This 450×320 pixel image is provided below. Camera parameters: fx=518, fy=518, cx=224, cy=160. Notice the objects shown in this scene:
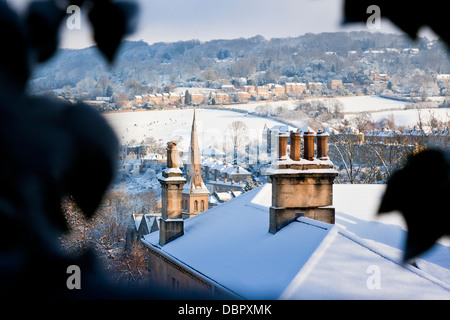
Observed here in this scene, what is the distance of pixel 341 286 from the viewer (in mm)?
5340

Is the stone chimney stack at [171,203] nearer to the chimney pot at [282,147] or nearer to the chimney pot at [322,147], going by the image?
the chimney pot at [282,147]

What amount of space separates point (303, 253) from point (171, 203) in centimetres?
607

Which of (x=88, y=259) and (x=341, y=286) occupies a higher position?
(x=88, y=259)

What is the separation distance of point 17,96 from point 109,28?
5.6 inches

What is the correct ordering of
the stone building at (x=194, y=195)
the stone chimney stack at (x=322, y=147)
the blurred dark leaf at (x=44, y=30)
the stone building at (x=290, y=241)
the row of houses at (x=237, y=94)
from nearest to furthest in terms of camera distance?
1. the blurred dark leaf at (x=44, y=30)
2. the row of houses at (x=237, y=94)
3. the stone building at (x=290, y=241)
4. the stone chimney stack at (x=322, y=147)
5. the stone building at (x=194, y=195)

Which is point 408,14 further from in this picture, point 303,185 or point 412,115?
point 303,185

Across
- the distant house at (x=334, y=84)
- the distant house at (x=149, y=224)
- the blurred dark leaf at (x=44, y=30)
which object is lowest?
the distant house at (x=149, y=224)

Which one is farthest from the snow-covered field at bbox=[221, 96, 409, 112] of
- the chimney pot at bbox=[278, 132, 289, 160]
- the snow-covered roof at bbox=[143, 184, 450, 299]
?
the chimney pot at bbox=[278, 132, 289, 160]

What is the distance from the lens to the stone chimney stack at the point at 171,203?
13547mm

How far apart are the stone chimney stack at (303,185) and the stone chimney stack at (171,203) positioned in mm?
3535

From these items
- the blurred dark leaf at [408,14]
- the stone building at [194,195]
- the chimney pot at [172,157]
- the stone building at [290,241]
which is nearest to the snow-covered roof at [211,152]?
the stone building at [194,195]

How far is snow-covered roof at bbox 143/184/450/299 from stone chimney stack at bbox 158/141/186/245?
0.94 ft
